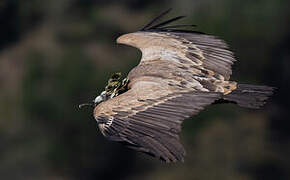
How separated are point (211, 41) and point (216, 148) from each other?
16.3 m

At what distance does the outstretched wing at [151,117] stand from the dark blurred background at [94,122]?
17.1 m

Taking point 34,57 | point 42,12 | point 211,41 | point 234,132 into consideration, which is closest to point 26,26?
point 42,12

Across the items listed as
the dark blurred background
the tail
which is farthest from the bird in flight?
the dark blurred background

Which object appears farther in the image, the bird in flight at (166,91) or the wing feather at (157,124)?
the bird in flight at (166,91)

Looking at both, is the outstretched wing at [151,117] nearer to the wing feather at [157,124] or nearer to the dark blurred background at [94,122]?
the wing feather at [157,124]

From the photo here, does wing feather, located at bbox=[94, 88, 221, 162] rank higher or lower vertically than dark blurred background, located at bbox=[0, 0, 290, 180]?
higher

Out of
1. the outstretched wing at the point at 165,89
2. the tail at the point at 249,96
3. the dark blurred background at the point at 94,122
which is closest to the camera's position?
the outstretched wing at the point at 165,89

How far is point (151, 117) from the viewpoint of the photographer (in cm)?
979

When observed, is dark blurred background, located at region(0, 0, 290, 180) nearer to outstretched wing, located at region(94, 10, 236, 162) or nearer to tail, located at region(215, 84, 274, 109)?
outstretched wing, located at region(94, 10, 236, 162)

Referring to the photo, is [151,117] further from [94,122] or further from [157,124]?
[94,122]

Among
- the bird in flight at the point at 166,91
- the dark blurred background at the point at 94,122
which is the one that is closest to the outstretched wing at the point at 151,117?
the bird in flight at the point at 166,91

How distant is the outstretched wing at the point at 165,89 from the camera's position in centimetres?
952

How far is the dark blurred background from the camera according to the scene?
29.2 metres

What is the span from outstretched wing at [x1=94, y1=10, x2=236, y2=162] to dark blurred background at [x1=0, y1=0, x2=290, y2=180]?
15.2 meters
